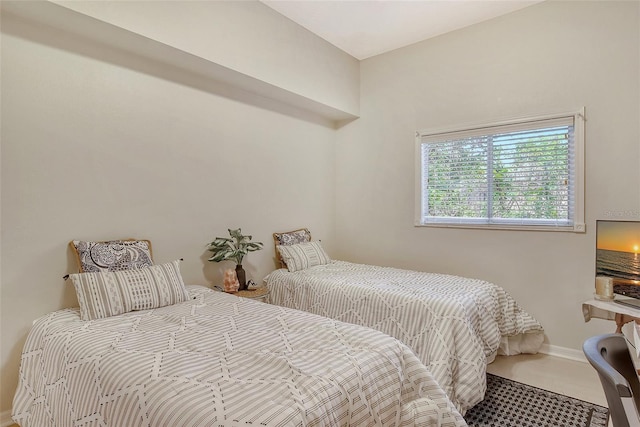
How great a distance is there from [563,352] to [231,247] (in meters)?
3.03

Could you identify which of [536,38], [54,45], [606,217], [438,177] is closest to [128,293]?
[54,45]

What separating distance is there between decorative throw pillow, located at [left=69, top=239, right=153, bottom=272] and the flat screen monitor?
10.8 feet

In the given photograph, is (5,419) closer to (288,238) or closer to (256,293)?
(256,293)

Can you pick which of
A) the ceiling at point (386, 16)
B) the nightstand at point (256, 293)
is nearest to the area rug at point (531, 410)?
the nightstand at point (256, 293)

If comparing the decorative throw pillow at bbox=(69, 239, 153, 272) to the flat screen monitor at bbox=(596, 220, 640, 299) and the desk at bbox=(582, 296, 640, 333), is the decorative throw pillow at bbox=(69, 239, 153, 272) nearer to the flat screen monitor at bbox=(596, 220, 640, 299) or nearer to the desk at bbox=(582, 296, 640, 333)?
the desk at bbox=(582, 296, 640, 333)

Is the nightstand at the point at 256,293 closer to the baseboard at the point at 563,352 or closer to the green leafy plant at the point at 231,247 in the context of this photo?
the green leafy plant at the point at 231,247

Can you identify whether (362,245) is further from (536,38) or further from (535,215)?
(536,38)

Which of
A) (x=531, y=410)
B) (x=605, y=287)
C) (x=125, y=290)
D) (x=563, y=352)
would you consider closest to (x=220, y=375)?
(x=125, y=290)

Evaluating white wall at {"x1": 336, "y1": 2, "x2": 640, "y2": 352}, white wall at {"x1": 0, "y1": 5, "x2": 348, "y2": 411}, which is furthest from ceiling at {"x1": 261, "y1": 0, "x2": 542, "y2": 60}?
white wall at {"x1": 0, "y1": 5, "x2": 348, "y2": 411}

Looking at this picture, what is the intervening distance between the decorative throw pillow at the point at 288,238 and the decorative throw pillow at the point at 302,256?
0.35 ft

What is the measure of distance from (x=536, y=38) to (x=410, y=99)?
4.06 feet

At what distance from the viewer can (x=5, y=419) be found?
2021mm

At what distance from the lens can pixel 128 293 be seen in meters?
2.12

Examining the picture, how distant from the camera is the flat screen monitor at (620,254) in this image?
7.76 ft
